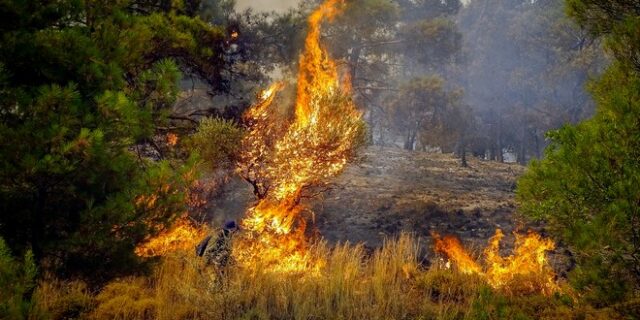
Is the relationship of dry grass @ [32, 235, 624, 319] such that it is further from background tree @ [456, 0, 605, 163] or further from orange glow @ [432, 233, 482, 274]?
background tree @ [456, 0, 605, 163]

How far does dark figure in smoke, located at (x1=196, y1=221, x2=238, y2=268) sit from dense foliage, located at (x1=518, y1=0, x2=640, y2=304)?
4767mm

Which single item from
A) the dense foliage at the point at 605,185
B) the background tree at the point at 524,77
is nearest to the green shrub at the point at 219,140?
the dense foliage at the point at 605,185

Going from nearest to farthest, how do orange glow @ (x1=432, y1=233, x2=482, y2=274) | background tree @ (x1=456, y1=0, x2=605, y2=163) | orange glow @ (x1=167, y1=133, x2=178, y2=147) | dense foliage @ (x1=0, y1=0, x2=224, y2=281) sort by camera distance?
dense foliage @ (x1=0, y1=0, x2=224, y2=281)
orange glow @ (x1=167, y1=133, x2=178, y2=147)
orange glow @ (x1=432, y1=233, x2=482, y2=274)
background tree @ (x1=456, y1=0, x2=605, y2=163)

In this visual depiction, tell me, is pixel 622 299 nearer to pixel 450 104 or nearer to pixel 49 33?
pixel 49 33

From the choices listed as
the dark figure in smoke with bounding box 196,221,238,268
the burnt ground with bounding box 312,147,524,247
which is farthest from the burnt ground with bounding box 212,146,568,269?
the dark figure in smoke with bounding box 196,221,238,268

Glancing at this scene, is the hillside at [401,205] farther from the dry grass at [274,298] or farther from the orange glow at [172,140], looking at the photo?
the orange glow at [172,140]

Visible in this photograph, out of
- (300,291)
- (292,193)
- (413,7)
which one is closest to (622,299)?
(300,291)

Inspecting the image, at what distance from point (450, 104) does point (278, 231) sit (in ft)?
44.3

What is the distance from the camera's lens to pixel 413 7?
123ft

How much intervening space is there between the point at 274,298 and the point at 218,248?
5.10 ft

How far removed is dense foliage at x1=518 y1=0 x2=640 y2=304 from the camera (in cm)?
395

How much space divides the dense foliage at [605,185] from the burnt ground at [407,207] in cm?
624

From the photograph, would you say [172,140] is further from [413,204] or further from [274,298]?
[413,204]

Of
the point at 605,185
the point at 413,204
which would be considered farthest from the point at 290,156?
the point at 605,185
